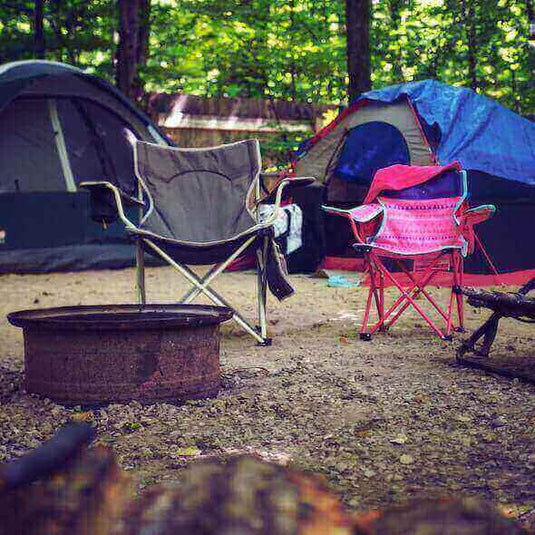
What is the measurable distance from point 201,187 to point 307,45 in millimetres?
7730

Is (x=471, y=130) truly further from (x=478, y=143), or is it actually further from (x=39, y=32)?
(x=39, y=32)

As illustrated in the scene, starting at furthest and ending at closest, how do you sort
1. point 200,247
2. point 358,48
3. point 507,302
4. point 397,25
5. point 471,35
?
point 397,25
point 471,35
point 358,48
point 200,247
point 507,302

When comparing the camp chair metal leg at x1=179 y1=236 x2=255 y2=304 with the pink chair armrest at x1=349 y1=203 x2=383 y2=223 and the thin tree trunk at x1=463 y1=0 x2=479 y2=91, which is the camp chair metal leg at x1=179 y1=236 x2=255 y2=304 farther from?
the thin tree trunk at x1=463 y1=0 x2=479 y2=91

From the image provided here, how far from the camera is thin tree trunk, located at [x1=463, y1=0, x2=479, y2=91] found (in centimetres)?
1106

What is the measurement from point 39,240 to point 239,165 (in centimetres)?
359

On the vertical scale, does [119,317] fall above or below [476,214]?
below

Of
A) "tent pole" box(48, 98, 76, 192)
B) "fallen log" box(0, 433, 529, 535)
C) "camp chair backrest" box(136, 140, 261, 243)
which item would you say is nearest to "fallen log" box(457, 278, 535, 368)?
"camp chair backrest" box(136, 140, 261, 243)

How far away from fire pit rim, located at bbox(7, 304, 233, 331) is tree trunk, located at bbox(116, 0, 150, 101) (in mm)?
6920

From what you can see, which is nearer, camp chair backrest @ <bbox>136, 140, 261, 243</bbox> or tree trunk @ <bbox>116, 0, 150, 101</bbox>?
camp chair backrest @ <bbox>136, 140, 261, 243</bbox>

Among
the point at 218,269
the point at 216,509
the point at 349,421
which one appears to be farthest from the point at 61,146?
the point at 216,509

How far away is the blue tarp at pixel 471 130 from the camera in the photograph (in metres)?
6.72

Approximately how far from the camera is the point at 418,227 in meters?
4.62

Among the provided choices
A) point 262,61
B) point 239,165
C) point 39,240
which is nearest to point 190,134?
point 262,61

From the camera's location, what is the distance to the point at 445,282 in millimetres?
6734
